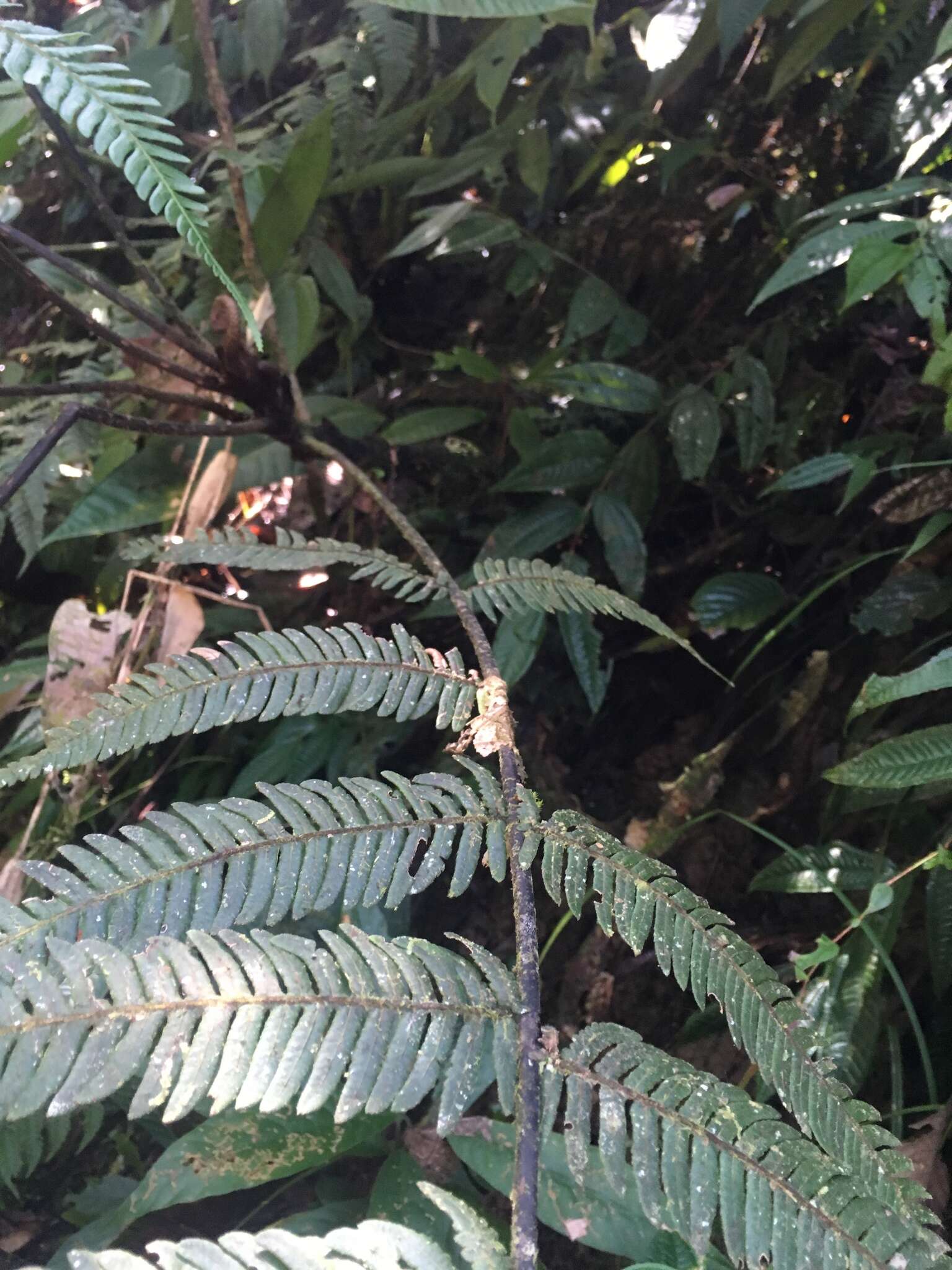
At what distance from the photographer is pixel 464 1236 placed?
1.16 ft

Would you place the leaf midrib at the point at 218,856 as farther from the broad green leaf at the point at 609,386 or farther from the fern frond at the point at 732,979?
the broad green leaf at the point at 609,386

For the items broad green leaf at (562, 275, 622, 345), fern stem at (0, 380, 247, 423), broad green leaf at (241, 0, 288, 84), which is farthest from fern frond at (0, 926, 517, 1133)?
broad green leaf at (241, 0, 288, 84)

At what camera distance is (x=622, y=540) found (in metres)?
1.07

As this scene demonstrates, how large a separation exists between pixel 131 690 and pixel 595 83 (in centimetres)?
124

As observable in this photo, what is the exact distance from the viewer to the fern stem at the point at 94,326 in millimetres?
840

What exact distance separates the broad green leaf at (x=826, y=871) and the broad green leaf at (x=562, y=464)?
56 cm

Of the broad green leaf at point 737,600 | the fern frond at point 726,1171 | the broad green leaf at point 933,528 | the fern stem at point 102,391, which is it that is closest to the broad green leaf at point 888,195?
the broad green leaf at point 933,528

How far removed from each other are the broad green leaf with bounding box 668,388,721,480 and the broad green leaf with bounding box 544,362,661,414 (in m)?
0.04

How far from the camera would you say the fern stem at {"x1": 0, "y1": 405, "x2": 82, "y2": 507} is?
31.4 inches

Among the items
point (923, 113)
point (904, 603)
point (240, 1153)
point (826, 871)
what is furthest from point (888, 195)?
point (240, 1153)

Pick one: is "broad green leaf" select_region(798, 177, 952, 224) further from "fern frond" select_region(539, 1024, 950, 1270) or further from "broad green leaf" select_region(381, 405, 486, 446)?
"fern frond" select_region(539, 1024, 950, 1270)

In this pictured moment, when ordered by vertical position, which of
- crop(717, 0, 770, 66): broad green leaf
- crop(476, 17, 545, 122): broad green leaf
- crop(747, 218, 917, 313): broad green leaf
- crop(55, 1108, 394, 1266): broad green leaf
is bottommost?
crop(55, 1108, 394, 1266): broad green leaf

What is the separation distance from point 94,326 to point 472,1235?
927mm

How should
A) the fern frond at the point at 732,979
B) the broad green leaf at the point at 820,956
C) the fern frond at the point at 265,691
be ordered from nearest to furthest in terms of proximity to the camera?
the fern frond at the point at 732,979, the fern frond at the point at 265,691, the broad green leaf at the point at 820,956
